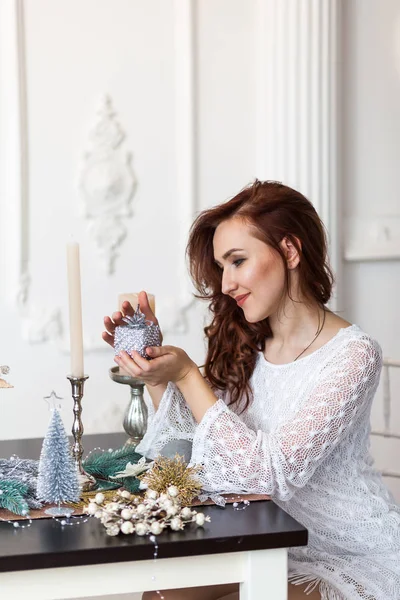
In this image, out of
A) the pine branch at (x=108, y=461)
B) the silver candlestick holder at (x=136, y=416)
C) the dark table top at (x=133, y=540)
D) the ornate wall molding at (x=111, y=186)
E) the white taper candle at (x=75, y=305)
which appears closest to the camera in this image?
the dark table top at (x=133, y=540)

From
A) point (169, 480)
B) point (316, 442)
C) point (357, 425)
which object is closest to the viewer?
point (169, 480)

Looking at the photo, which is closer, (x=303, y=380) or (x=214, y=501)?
(x=214, y=501)

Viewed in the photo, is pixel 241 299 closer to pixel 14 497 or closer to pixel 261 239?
pixel 261 239

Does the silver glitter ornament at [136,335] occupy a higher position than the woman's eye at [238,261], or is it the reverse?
the woman's eye at [238,261]

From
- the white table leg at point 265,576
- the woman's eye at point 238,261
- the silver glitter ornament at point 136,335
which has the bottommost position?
the white table leg at point 265,576

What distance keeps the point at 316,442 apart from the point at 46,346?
1.84 m

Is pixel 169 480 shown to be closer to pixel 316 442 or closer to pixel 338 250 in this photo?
pixel 316 442

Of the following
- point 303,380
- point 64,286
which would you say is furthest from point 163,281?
point 303,380

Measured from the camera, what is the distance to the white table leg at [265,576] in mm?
1201

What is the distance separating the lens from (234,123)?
10.8 ft

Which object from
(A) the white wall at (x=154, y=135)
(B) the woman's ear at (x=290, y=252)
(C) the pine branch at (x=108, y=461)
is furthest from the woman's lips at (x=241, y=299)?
(A) the white wall at (x=154, y=135)

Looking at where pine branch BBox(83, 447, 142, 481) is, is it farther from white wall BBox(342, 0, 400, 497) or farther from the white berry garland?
white wall BBox(342, 0, 400, 497)

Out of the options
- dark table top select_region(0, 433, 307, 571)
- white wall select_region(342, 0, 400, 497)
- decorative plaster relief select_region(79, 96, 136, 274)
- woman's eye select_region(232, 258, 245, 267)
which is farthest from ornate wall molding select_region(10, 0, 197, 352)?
dark table top select_region(0, 433, 307, 571)

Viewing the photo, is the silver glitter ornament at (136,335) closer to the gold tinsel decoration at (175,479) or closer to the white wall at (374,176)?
the gold tinsel decoration at (175,479)
